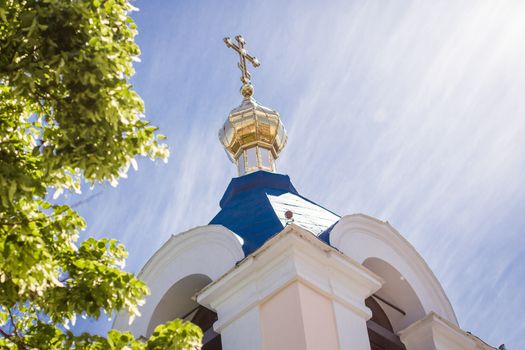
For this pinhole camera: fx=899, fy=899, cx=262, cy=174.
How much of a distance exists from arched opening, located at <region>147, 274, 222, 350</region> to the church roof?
72 cm

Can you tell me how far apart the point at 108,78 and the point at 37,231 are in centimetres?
93

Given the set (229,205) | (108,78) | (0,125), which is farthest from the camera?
(229,205)

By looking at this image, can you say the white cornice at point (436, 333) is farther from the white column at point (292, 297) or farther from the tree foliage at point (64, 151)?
the tree foliage at point (64, 151)

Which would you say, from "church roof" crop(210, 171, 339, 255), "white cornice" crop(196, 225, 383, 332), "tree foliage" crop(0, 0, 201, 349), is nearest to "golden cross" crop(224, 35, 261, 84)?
"church roof" crop(210, 171, 339, 255)

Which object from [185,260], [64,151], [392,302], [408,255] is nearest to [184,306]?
[185,260]

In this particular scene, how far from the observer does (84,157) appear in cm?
487

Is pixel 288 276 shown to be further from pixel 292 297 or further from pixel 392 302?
pixel 392 302

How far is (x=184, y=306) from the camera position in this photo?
32.1 ft

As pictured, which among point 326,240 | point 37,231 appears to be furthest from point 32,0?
point 326,240

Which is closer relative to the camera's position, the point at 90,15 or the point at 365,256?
the point at 90,15

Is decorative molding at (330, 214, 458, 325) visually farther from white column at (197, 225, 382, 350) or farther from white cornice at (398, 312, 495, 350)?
white column at (197, 225, 382, 350)

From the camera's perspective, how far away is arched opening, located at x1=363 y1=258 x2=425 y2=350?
9.58m

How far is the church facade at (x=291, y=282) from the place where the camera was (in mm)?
8102

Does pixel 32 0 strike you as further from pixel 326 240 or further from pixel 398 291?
pixel 398 291
